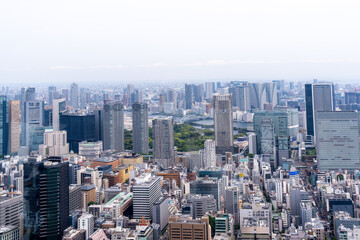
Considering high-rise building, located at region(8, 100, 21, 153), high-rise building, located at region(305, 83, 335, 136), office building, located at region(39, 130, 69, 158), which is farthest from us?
high-rise building, located at region(305, 83, 335, 136)

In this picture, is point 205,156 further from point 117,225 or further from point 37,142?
point 117,225

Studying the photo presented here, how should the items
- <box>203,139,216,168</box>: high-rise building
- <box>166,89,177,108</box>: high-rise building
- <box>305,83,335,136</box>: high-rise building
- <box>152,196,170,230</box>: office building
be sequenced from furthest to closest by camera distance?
<box>305,83,335,136</box>: high-rise building, <box>166,89,177,108</box>: high-rise building, <box>203,139,216,168</box>: high-rise building, <box>152,196,170,230</box>: office building

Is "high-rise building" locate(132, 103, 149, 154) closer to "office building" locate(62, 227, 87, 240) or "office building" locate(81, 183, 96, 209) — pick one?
"office building" locate(81, 183, 96, 209)

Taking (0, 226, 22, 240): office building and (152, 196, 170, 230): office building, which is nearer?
(0, 226, 22, 240): office building

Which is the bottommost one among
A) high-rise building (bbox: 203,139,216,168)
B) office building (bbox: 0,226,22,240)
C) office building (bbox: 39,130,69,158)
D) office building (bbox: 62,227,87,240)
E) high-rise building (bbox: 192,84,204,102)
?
office building (bbox: 62,227,87,240)

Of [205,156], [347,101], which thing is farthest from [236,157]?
[347,101]

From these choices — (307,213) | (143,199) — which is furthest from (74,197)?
(307,213)

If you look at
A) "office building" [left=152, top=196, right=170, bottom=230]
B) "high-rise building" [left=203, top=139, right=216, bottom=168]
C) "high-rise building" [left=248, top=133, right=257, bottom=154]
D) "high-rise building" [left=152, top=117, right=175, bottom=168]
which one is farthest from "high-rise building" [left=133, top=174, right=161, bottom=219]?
"high-rise building" [left=248, top=133, right=257, bottom=154]
